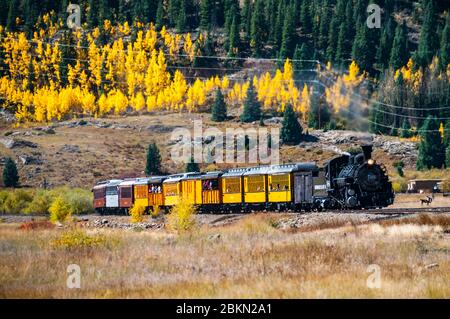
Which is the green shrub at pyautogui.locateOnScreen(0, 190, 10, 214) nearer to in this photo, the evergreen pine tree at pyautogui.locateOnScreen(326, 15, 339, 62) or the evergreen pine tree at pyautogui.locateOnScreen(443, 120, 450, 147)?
the evergreen pine tree at pyautogui.locateOnScreen(443, 120, 450, 147)

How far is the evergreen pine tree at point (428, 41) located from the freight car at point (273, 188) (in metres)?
116

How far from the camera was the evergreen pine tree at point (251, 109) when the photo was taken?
5289 inches

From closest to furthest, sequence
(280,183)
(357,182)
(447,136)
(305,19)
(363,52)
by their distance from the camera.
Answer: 1. (357,182)
2. (280,183)
3. (447,136)
4. (363,52)
5. (305,19)

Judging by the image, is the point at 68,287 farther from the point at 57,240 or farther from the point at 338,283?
the point at 57,240

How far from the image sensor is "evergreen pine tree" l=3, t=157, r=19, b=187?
94938 millimetres

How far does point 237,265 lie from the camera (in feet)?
68.0

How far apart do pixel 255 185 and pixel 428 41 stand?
460 feet

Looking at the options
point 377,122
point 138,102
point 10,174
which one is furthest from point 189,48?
point 10,174

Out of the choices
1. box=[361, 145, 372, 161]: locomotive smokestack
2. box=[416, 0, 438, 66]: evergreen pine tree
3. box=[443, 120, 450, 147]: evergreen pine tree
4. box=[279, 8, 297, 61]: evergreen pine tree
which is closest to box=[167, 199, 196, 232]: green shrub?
box=[361, 145, 372, 161]: locomotive smokestack

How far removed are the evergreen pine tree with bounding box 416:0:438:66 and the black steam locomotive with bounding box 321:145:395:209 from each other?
126m

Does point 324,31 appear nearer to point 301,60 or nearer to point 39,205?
point 301,60

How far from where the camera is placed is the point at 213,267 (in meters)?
20.7

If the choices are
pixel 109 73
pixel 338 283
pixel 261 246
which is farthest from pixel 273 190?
pixel 109 73

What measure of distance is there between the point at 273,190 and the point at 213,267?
27604 millimetres
